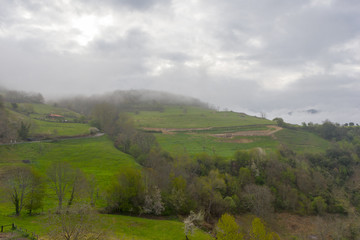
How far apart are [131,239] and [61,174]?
2434 centimetres

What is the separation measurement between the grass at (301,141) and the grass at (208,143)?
1011 centimetres

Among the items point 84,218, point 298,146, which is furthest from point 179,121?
point 84,218

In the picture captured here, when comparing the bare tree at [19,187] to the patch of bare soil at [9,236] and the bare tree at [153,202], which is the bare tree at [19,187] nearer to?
the patch of bare soil at [9,236]

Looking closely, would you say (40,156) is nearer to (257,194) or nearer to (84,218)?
(84,218)

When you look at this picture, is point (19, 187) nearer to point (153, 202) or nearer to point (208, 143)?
point (153, 202)

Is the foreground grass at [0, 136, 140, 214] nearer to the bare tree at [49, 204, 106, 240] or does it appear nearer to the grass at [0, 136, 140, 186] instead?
the grass at [0, 136, 140, 186]

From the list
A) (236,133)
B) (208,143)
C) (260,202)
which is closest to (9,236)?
(260,202)

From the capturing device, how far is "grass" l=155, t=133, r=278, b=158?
372 feet

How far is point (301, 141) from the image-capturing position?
460 ft

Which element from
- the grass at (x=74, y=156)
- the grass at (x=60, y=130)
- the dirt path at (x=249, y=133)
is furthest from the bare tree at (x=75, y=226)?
the dirt path at (x=249, y=133)

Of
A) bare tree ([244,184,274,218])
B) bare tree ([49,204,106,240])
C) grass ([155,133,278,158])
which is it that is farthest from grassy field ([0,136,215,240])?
grass ([155,133,278,158])

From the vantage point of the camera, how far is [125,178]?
55656mm

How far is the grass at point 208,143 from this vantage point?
372 feet

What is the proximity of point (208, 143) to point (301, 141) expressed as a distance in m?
67.2
